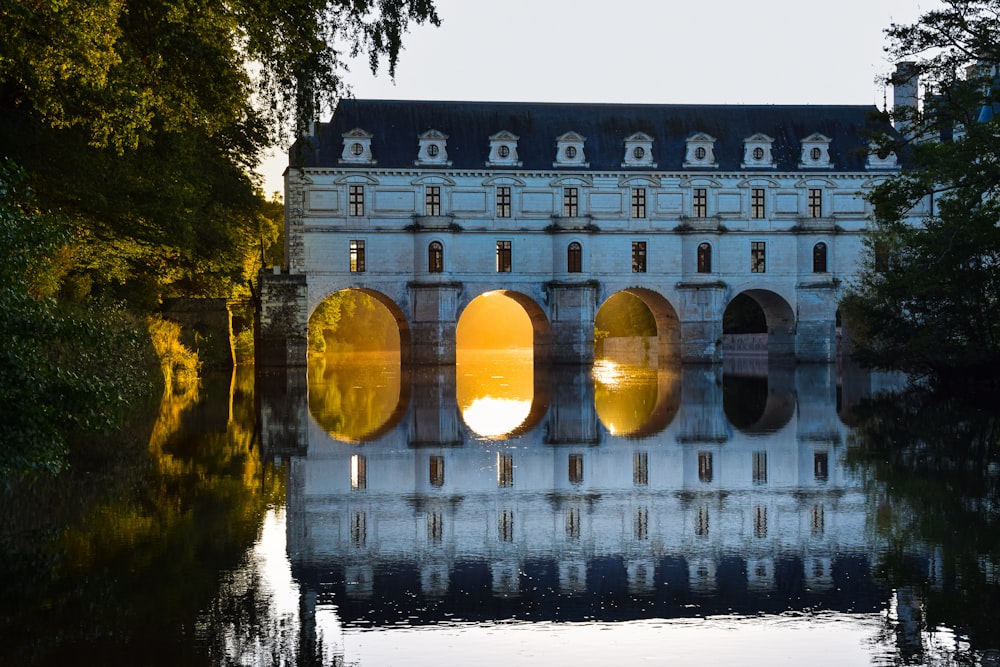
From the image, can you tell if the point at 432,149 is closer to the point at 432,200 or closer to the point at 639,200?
the point at 432,200

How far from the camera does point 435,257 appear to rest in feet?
177

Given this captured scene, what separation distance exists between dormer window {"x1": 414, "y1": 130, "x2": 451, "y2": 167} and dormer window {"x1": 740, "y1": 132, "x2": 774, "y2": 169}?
14.6m

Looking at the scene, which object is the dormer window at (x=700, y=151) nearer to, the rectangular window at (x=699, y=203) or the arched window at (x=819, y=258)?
the rectangular window at (x=699, y=203)

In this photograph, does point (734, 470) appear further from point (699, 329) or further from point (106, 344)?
point (699, 329)

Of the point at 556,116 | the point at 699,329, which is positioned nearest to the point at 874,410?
the point at 699,329

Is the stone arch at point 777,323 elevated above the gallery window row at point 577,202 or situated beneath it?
situated beneath

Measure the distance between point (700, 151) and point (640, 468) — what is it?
43.0 metres

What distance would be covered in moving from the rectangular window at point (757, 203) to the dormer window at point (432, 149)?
1492 cm

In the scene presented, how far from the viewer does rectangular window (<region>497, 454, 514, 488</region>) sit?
45.5 ft

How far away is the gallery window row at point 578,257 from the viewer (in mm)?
53688

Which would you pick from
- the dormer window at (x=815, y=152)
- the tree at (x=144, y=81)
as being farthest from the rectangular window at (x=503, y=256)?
the tree at (x=144, y=81)

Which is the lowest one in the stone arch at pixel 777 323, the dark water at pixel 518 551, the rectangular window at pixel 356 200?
the dark water at pixel 518 551

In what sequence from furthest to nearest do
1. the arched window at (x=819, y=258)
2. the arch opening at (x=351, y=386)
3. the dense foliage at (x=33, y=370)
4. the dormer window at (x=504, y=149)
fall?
the arched window at (x=819, y=258) → the dormer window at (x=504, y=149) → the arch opening at (x=351, y=386) → the dense foliage at (x=33, y=370)

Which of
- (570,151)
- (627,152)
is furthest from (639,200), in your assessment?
(570,151)
